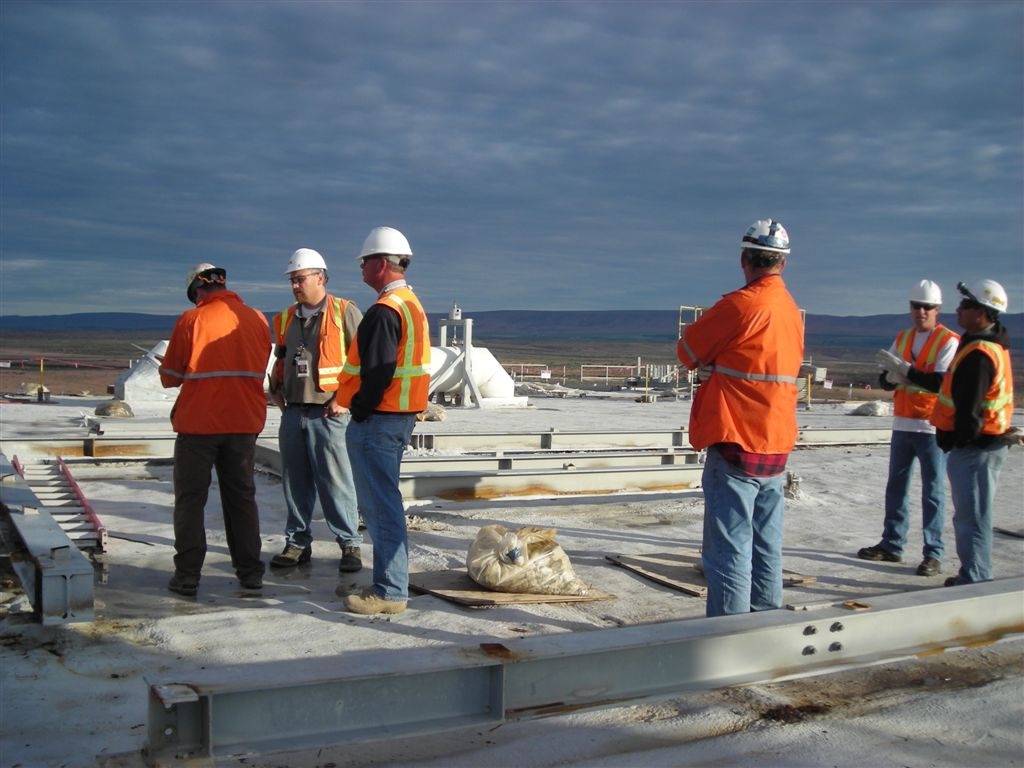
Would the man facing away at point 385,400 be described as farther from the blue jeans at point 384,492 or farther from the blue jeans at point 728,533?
the blue jeans at point 728,533

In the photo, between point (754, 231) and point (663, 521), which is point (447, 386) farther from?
point (754, 231)

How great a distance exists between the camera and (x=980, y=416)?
5.42 m

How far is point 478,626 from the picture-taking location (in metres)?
4.76

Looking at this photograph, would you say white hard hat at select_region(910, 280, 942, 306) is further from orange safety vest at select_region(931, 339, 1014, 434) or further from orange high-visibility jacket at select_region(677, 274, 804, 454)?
orange high-visibility jacket at select_region(677, 274, 804, 454)

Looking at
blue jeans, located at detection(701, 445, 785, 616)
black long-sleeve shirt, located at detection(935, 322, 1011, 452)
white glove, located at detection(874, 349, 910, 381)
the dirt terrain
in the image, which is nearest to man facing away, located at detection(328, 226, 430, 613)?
blue jeans, located at detection(701, 445, 785, 616)

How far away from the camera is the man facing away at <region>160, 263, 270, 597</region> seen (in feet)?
17.3

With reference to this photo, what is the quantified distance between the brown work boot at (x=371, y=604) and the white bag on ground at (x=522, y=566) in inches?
21.5

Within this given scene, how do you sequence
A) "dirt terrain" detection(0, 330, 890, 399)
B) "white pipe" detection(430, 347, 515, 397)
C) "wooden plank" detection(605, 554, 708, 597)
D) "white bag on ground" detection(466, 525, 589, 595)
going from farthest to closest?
"dirt terrain" detection(0, 330, 890, 399) < "white pipe" detection(430, 347, 515, 397) < "wooden plank" detection(605, 554, 708, 597) < "white bag on ground" detection(466, 525, 589, 595)

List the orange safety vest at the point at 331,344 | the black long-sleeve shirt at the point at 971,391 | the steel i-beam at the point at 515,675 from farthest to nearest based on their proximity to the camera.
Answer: the orange safety vest at the point at 331,344 < the black long-sleeve shirt at the point at 971,391 < the steel i-beam at the point at 515,675

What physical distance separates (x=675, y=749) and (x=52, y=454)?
8425 millimetres

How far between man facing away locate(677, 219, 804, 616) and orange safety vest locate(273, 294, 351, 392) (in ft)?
8.20

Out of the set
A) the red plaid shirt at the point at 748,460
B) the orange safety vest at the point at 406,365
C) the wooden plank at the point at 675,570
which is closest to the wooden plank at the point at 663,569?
the wooden plank at the point at 675,570

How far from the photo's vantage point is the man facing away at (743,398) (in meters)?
4.18

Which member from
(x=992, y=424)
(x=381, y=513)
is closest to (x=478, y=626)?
(x=381, y=513)
